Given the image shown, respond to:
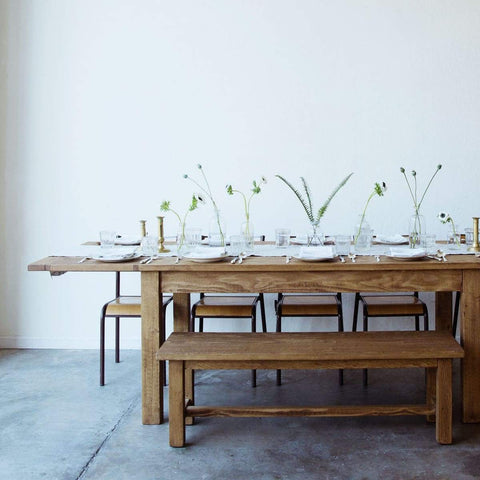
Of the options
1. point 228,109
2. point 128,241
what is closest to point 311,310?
point 128,241

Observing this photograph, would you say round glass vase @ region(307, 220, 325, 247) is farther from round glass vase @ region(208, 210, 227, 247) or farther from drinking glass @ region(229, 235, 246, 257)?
round glass vase @ region(208, 210, 227, 247)

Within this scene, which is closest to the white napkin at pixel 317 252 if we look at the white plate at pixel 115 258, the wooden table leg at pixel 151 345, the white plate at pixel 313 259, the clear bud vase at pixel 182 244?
the white plate at pixel 313 259

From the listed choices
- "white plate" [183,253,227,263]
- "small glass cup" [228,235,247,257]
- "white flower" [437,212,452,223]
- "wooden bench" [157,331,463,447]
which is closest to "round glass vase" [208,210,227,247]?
"small glass cup" [228,235,247,257]

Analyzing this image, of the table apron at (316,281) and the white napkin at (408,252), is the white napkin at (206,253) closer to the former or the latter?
the table apron at (316,281)

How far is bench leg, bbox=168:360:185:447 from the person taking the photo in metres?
2.62

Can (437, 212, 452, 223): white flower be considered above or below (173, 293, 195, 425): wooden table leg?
above

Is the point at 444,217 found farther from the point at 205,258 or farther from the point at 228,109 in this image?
the point at 228,109

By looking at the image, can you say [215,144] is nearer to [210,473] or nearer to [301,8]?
[301,8]

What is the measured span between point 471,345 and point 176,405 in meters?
1.47

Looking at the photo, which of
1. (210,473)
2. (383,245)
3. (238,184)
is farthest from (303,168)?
(210,473)

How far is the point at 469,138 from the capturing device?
4.21 metres

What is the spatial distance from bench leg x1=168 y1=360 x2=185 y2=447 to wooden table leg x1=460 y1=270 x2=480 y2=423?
1382 mm

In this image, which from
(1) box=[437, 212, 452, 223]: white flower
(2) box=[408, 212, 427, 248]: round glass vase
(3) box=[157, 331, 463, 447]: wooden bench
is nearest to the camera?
(3) box=[157, 331, 463, 447]: wooden bench

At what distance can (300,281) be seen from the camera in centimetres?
282
